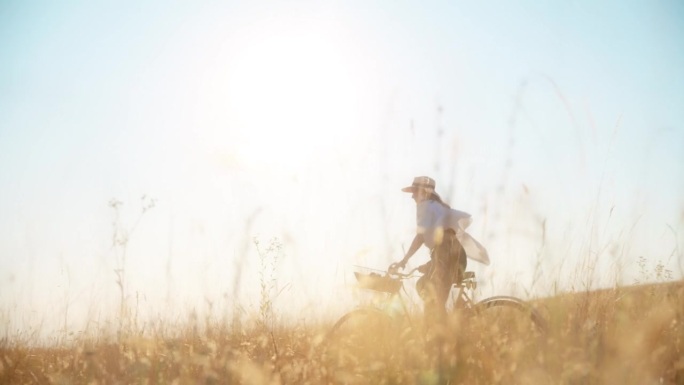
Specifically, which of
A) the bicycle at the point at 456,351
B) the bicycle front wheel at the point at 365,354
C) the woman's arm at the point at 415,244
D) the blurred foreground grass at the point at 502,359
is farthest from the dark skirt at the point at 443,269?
the blurred foreground grass at the point at 502,359

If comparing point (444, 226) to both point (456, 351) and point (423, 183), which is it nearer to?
point (423, 183)

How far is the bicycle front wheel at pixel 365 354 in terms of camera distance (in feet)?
8.25

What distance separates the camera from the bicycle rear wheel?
7.80ft

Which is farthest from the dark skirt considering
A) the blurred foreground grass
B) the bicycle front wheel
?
the blurred foreground grass

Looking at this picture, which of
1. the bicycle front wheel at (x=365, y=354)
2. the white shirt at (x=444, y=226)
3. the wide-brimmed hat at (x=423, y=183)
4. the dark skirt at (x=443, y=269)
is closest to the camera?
the bicycle front wheel at (x=365, y=354)

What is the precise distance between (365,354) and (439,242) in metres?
1.86

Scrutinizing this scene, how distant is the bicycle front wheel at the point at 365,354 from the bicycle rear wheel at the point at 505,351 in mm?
463

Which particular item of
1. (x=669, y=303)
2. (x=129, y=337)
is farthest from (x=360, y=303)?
(x=669, y=303)

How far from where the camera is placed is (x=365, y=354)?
3.04 m

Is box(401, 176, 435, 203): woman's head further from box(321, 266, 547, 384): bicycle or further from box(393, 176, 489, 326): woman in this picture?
box(321, 266, 547, 384): bicycle

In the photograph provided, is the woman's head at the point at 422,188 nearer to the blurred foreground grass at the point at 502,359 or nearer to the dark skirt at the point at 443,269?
the dark skirt at the point at 443,269

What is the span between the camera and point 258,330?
4203 mm

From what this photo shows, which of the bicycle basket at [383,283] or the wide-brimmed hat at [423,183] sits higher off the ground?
the wide-brimmed hat at [423,183]

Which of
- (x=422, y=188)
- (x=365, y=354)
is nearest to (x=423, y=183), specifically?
(x=422, y=188)
